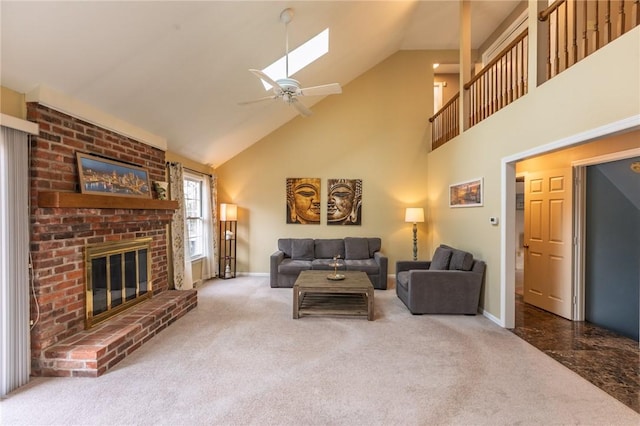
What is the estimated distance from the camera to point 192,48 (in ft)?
9.35

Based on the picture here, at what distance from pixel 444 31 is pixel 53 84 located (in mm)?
6048

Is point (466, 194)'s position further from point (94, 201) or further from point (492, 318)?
point (94, 201)

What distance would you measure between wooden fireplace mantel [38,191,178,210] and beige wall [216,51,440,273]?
8.16ft

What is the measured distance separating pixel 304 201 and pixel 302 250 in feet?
3.56

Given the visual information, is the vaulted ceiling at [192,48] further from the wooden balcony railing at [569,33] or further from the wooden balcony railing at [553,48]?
the wooden balcony railing at [569,33]

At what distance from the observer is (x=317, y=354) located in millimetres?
2752

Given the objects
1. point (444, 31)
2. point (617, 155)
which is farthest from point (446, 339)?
point (444, 31)

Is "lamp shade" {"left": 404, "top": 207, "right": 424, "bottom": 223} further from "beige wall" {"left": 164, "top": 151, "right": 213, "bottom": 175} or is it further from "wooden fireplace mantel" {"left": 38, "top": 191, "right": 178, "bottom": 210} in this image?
"wooden fireplace mantel" {"left": 38, "top": 191, "right": 178, "bottom": 210}

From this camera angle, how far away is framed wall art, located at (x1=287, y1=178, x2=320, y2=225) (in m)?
6.17

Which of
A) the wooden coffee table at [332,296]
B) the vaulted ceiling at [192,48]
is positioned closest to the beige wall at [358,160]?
the vaulted ceiling at [192,48]

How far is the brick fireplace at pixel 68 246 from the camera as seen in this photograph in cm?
234

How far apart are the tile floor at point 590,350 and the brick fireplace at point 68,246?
4088mm

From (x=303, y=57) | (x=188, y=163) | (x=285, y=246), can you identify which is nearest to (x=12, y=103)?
(x=188, y=163)

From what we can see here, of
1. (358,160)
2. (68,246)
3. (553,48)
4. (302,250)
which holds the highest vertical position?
(553,48)
